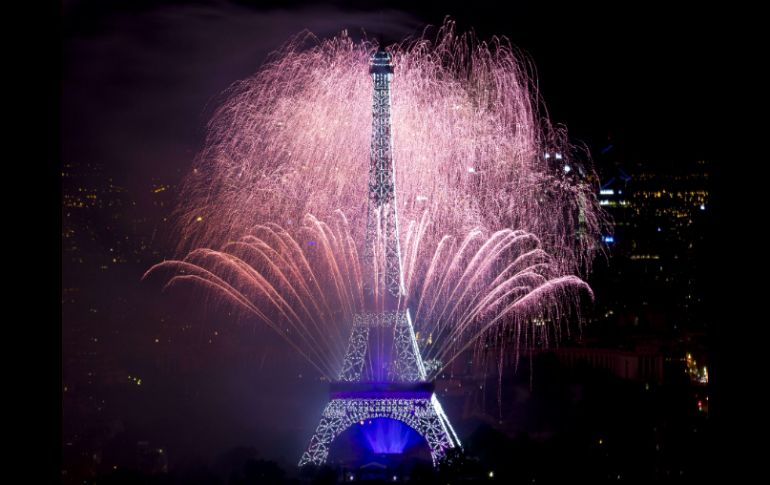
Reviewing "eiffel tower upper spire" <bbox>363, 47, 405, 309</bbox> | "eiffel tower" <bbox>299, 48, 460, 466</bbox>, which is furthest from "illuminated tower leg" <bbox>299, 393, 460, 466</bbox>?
"eiffel tower upper spire" <bbox>363, 47, 405, 309</bbox>

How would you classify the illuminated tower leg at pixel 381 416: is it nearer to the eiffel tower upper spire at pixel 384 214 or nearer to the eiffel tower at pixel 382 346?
the eiffel tower at pixel 382 346

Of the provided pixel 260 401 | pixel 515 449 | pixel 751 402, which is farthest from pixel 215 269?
pixel 751 402

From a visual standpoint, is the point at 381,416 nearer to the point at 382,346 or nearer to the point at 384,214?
the point at 382,346

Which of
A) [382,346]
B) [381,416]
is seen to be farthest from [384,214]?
[381,416]

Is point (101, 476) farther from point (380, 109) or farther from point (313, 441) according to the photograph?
point (380, 109)

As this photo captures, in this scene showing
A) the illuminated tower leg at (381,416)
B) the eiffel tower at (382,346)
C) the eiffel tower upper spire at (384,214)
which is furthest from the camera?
the illuminated tower leg at (381,416)

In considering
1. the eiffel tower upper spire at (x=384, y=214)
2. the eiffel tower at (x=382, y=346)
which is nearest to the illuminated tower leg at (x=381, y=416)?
the eiffel tower at (x=382, y=346)

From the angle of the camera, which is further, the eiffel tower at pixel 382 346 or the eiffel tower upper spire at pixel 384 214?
the eiffel tower at pixel 382 346
